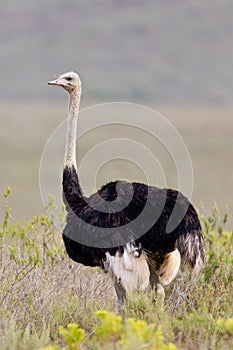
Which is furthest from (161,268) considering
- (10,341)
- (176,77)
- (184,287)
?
(176,77)

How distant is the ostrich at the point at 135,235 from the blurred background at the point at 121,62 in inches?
822

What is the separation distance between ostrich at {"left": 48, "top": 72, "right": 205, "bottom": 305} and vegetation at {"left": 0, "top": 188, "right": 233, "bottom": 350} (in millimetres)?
135

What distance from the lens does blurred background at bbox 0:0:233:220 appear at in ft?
110

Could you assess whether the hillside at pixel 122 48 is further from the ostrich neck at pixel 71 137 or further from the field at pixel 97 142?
the ostrich neck at pixel 71 137

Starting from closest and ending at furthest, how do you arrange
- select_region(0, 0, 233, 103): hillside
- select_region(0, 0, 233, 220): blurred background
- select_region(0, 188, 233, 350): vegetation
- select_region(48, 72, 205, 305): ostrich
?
select_region(0, 188, 233, 350): vegetation, select_region(48, 72, 205, 305): ostrich, select_region(0, 0, 233, 220): blurred background, select_region(0, 0, 233, 103): hillside

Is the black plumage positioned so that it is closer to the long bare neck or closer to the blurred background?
the long bare neck

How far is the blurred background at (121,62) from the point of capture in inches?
1321

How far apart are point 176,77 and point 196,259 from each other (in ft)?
163

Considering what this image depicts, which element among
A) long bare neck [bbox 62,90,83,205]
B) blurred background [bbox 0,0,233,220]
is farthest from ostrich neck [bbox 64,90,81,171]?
blurred background [bbox 0,0,233,220]

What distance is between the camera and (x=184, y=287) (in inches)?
241

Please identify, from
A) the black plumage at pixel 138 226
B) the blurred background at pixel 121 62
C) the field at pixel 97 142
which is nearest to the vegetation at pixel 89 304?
the black plumage at pixel 138 226

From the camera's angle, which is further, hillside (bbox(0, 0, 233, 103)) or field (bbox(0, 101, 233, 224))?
hillside (bbox(0, 0, 233, 103))

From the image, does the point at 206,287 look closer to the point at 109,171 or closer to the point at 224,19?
the point at 109,171

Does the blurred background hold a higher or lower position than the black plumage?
higher
